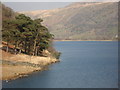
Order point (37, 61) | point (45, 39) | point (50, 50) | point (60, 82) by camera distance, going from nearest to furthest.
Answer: point (60, 82), point (37, 61), point (45, 39), point (50, 50)

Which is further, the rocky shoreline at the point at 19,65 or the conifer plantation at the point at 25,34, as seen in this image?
the conifer plantation at the point at 25,34

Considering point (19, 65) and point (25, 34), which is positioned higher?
point (25, 34)

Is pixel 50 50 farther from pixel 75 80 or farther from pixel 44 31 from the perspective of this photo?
pixel 75 80

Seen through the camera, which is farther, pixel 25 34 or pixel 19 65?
pixel 25 34

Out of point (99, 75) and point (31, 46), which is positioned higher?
point (31, 46)

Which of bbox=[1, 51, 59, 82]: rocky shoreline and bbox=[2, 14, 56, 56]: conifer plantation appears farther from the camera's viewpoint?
bbox=[2, 14, 56, 56]: conifer plantation

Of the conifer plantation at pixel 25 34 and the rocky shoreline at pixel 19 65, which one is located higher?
the conifer plantation at pixel 25 34

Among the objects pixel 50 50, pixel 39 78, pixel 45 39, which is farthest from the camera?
pixel 50 50

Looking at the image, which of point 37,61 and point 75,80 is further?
→ point 37,61

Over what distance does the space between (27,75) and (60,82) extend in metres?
7.43

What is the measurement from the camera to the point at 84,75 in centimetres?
5434

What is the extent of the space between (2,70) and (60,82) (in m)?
11.1

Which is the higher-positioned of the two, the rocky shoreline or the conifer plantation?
the conifer plantation

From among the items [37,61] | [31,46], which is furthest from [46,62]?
[31,46]
